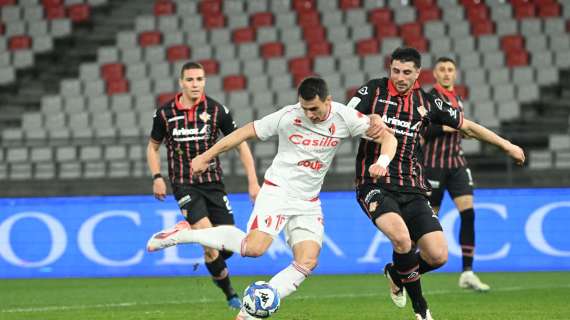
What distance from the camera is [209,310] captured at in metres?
9.31

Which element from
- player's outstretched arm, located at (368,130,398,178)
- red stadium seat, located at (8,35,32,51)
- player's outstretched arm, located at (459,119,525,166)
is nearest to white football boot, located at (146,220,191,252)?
player's outstretched arm, located at (368,130,398,178)

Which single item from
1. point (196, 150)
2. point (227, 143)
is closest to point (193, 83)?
point (196, 150)

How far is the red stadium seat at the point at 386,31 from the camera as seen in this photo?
69.7 ft

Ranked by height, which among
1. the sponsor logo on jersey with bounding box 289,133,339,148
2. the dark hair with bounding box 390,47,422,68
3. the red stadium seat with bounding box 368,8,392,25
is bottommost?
the red stadium seat with bounding box 368,8,392,25

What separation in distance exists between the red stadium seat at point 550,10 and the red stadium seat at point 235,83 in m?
5.67

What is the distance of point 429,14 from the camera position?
21422 millimetres

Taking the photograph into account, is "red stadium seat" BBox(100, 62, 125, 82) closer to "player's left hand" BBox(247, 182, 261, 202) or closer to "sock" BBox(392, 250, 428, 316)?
"player's left hand" BBox(247, 182, 261, 202)

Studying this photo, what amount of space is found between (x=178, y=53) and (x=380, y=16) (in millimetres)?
4011

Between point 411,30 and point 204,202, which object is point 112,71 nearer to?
point 411,30

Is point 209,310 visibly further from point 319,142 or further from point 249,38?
point 249,38

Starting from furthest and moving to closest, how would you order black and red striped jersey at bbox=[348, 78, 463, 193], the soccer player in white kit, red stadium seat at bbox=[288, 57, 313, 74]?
red stadium seat at bbox=[288, 57, 313, 74]
black and red striped jersey at bbox=[348, 78, 463, 193]
the soccer player in white kit

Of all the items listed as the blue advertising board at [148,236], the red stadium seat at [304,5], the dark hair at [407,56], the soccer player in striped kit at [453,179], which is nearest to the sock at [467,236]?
the soccer player in striped kit at [453,179]

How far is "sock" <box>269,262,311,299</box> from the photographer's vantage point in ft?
24.1

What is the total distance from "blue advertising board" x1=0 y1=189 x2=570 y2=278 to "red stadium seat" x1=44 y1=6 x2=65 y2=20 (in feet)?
32.6
